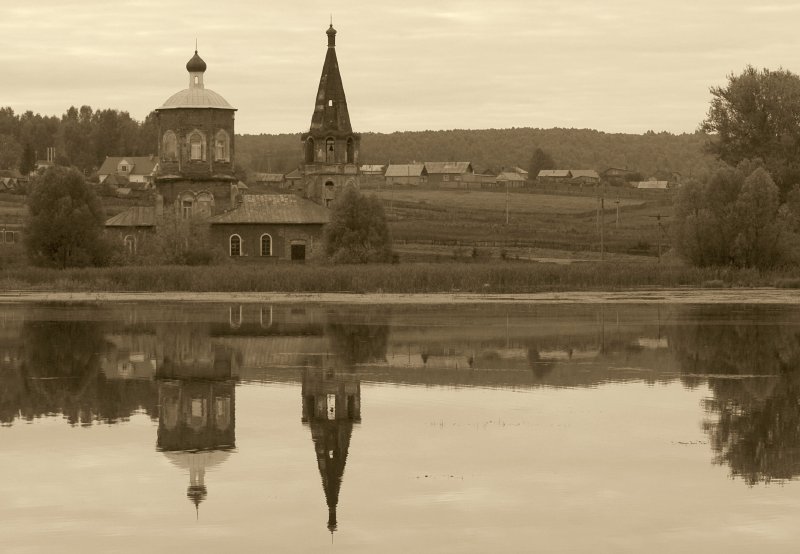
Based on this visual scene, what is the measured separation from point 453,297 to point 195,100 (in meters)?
27.6

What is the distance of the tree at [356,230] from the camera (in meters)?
68.0

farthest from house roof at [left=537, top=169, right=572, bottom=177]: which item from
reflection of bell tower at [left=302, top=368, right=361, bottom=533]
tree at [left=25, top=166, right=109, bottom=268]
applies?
reflection of bell tower at [left=302, top=368, right=361, bottom=533]

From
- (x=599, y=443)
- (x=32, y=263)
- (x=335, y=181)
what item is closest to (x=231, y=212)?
(x=335, y=181)

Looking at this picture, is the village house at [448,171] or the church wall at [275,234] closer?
the church wall at [275,234]

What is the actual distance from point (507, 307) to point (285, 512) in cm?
3210

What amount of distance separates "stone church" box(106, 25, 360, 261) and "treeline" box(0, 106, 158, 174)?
74057 mm

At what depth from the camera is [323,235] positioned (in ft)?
234

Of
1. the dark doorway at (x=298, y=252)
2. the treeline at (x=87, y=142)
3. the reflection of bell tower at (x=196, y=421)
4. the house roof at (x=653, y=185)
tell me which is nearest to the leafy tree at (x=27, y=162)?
the treeline at (x=87, y=142)

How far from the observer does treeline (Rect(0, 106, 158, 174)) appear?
15912 cm

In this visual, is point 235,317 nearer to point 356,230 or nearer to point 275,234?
point 356,230

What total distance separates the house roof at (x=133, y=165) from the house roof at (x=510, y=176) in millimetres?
38010

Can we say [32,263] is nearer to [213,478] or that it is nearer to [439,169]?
[213,478]

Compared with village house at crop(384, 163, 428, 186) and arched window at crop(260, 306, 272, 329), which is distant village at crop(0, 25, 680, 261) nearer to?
arched window at crop(260, 306, 272, 329)

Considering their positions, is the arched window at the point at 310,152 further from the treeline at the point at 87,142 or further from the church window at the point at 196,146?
the treeline at the point at 87,142
